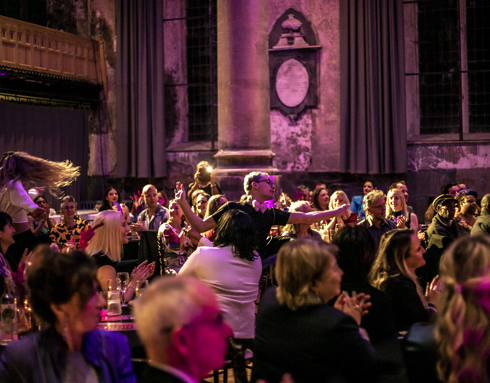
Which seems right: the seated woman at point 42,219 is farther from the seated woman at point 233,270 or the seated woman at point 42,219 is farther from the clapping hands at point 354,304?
the clapping hands at point 354,304

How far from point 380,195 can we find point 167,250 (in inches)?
75.9

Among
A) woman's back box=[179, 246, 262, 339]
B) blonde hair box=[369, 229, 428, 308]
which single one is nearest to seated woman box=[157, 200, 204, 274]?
woman's back box=[179, 246, 262, 339]

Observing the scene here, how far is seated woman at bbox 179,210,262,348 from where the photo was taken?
11.8 feet

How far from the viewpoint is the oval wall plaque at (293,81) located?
462 inches

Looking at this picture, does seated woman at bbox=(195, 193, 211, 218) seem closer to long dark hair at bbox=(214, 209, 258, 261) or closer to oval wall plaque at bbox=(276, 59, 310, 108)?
long dark hair at bbox=(214, 209, 258, 261)

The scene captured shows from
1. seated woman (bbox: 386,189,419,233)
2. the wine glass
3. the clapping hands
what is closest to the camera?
the clapping hands

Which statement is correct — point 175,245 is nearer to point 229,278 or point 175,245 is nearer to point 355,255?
point 229,278

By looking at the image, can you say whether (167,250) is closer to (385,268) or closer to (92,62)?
(385,268)

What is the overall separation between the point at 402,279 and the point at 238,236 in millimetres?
989

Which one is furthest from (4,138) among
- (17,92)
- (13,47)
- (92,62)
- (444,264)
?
(444,264)

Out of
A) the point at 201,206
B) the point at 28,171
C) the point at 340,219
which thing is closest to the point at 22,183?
the point at 28,171

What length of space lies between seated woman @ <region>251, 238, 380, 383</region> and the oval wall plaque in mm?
9566

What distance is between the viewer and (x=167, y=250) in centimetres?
543

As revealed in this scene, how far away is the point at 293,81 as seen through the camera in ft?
38.7
